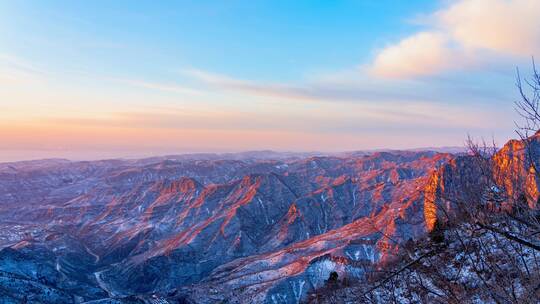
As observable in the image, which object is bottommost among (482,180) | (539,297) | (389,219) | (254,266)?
(254,266)

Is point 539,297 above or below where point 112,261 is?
above

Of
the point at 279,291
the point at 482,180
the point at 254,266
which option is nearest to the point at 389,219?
the point at 254,266

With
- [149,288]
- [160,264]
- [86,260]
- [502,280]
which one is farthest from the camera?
[86,260]

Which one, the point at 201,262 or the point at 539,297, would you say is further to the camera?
the point at 201,262

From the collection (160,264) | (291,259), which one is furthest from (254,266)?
(160,264)

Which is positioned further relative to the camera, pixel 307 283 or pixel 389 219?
pixel 389 219

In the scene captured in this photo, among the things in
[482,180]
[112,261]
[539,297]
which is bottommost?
[112,261]

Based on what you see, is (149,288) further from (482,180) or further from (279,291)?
(482,180)

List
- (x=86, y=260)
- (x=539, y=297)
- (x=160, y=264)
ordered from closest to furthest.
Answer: (x=539, y=297)
(x=160, y=264)
(x=86, y=260)

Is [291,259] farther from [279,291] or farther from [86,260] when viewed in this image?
[86,260]
